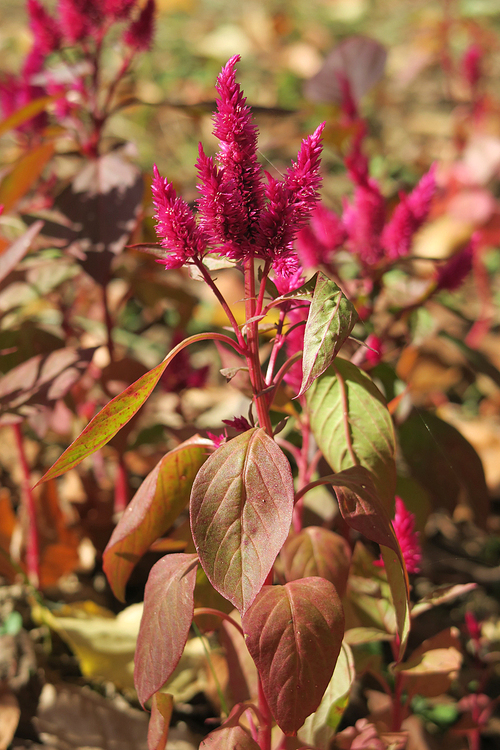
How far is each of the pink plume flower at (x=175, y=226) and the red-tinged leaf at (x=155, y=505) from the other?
21 centimetres

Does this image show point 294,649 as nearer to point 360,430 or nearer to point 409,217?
point 360,430

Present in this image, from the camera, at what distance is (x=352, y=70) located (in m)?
1.41

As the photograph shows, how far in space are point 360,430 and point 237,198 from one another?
0.95 ft

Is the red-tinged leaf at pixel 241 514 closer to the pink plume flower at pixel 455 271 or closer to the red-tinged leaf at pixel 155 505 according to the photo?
the red-tinged leaf at pixel 155 505

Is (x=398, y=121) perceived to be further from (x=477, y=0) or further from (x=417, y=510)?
(x=417, y=510)

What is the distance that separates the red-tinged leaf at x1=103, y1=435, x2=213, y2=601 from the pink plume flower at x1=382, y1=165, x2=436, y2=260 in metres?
0.45

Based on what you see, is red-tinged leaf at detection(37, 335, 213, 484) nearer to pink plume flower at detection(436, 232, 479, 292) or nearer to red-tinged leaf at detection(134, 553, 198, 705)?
red-tinged leaf at detection(134, 553, 198, 705)

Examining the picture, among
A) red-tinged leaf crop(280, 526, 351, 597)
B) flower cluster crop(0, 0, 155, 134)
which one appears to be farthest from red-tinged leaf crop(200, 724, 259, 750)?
flower cluster crop(0, 0, 155, 134)

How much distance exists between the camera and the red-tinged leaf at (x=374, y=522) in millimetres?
536

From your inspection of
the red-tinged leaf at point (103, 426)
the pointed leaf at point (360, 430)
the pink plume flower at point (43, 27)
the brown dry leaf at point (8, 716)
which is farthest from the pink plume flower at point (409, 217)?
the brown dry leaf at point (8, 716)

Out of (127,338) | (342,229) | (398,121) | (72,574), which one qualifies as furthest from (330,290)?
(398,121)

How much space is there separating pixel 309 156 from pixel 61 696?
0.81 meters

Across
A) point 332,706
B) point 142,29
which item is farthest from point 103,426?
point 142,29

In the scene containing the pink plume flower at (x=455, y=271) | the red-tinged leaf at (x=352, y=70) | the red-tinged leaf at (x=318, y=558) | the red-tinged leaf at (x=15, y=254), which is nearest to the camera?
the red-tinged leaf at (x=318, y=558)
